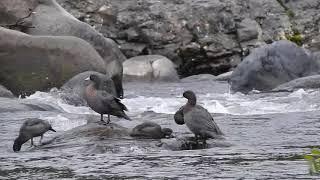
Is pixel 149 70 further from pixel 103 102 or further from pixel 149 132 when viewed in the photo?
A: pixel 149 132

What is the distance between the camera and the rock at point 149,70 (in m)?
24.9

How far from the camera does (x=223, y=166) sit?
7.23 meters

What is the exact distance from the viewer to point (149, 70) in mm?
25172

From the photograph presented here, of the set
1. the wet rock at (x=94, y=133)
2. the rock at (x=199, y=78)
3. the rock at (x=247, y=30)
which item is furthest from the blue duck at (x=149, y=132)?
the rock at (x=247, y=30)

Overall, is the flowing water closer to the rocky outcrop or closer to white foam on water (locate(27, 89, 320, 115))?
white foam on water (locate(27, 89, 320, 115))

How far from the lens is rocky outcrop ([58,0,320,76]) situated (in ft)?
93.6

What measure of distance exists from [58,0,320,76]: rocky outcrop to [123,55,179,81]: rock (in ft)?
8.40

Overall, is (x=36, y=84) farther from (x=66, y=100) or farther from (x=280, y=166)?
(x=280, y=166)

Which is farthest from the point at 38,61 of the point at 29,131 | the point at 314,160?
the point at 314,160

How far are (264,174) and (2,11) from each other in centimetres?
1483

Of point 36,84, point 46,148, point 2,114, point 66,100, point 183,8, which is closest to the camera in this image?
point 46,148

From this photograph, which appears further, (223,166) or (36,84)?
(36,84)

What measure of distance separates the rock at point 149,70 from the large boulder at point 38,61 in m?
7.05

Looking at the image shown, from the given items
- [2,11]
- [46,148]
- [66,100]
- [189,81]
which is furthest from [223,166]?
[189,81]
